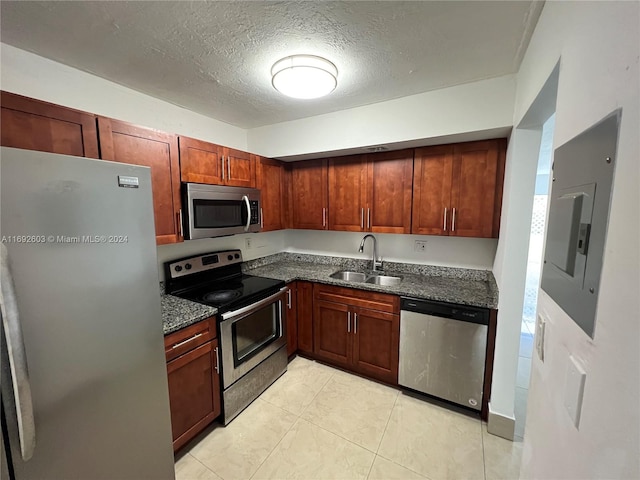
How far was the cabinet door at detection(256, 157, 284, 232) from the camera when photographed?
2550 mm

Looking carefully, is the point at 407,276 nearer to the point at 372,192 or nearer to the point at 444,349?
the point at 444,349

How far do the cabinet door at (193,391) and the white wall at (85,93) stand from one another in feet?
5.54

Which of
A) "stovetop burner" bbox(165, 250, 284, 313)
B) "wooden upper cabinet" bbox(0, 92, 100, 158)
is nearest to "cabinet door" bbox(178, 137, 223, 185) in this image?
"wooden upper cabinet" bbox(0, 92, 100, 158)

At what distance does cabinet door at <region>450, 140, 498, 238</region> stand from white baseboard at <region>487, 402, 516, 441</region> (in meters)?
1.26

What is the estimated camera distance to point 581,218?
62 centimetres

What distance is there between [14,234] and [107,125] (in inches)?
34.8

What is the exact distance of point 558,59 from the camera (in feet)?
2.84

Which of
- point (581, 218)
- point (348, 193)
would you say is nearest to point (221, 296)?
point (348, 193)

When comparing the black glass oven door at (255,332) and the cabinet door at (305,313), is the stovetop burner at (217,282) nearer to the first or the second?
the black glass oven door at (255,332)

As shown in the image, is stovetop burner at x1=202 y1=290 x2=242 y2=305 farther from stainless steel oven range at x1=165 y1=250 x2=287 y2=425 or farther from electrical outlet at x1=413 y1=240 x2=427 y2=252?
electrical outlet at x1=413 y1=240 x2=427 y2=252

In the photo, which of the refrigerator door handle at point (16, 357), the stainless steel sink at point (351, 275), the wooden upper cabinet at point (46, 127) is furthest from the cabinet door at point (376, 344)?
the wooden upper cabinet at point (46, 127)

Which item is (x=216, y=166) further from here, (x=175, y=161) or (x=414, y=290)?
(x=414, y=290)

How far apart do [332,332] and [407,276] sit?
2.96 ft

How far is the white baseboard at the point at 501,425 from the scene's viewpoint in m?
1.76
